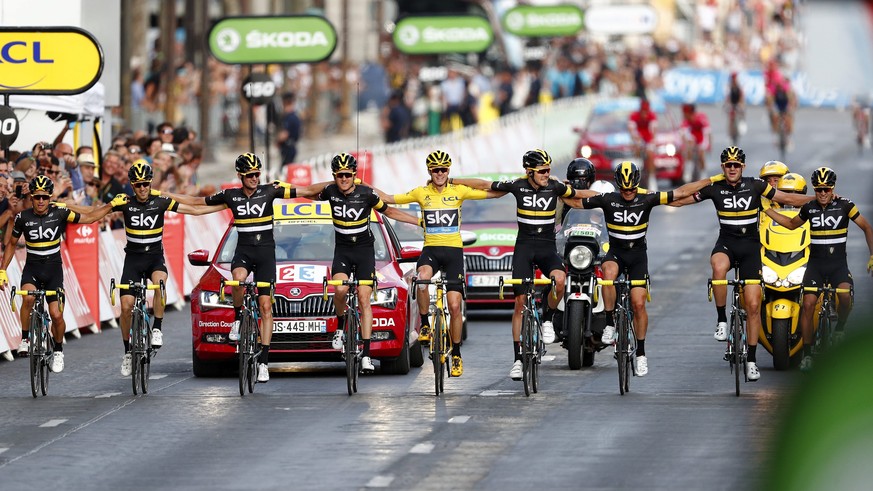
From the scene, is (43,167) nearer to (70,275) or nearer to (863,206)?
(70,275)

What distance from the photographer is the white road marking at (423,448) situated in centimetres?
1277

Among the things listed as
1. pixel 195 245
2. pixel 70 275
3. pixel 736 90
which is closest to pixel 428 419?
pixel 70 275

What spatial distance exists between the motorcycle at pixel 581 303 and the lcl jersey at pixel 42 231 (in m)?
4.22

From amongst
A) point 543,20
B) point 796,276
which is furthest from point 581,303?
point 543,20

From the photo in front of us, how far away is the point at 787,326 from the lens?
16984mm

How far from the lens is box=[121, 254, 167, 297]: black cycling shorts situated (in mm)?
16531

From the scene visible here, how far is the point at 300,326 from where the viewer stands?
16.8m

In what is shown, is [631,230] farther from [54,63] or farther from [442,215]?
[54,63]

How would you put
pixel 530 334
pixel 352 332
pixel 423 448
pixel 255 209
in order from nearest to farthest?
1. pixel 423 448
2. pixel 530 334
3. pixel 352 332
4. pixel 255 209

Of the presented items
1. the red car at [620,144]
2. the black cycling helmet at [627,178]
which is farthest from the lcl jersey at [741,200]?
the red car at [620,144]

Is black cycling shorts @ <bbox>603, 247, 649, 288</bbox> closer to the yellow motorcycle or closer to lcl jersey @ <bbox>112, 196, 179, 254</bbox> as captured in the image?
the yellow motorcycle

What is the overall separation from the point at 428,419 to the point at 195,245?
454 inches

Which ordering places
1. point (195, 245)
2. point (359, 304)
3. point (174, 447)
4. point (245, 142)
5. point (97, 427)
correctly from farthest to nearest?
point (245, 142)
point (195, 245)
point (359, 304)
point (97, 427)
point (174, 447)

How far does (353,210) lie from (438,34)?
30382mm
